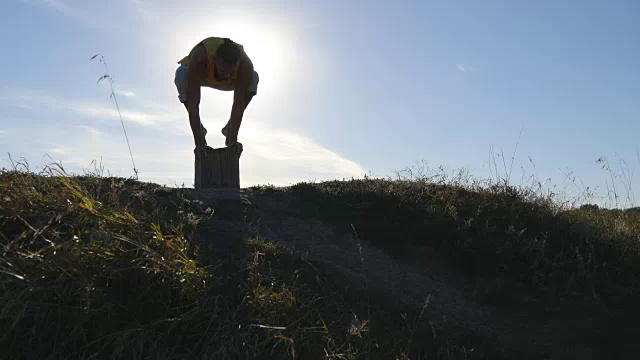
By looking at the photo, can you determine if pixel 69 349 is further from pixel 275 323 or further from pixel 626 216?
pixel 626 216

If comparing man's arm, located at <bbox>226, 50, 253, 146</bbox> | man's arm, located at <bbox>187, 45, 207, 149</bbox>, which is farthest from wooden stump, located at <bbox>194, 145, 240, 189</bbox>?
man's arm, located at <bbox>226, 50, 253, 146</bbox>

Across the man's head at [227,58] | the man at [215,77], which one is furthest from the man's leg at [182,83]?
the man's head at [227,58]

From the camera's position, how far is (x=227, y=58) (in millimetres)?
6172

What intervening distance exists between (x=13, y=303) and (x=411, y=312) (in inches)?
102

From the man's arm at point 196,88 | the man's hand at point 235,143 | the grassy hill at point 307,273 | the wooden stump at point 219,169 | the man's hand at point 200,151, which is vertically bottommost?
A: the grassy hill at point 307,273

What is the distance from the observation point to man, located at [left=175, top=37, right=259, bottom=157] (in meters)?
6.28

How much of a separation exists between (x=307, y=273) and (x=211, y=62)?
3.71m

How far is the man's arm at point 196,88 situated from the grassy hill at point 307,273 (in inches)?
51.5

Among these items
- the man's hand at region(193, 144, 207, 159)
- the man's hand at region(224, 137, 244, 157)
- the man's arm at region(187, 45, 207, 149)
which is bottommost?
the man's hand at region(193, 144, 207, 159)

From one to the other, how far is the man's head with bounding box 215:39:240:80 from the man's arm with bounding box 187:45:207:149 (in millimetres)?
234

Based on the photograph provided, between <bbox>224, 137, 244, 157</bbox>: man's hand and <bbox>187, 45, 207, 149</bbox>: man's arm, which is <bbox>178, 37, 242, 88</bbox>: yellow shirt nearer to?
<bbox>187, 45, 207, 149</bbox>: man's arm

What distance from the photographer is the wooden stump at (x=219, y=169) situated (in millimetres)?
6324

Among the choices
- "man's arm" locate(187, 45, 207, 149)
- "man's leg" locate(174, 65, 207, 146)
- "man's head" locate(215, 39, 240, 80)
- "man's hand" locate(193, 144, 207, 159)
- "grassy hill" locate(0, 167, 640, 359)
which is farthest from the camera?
"man's leg" locate(174, 65, 207, 146)

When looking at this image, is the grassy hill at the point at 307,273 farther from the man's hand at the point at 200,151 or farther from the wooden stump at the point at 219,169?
the man's hand at the point at 200,151
